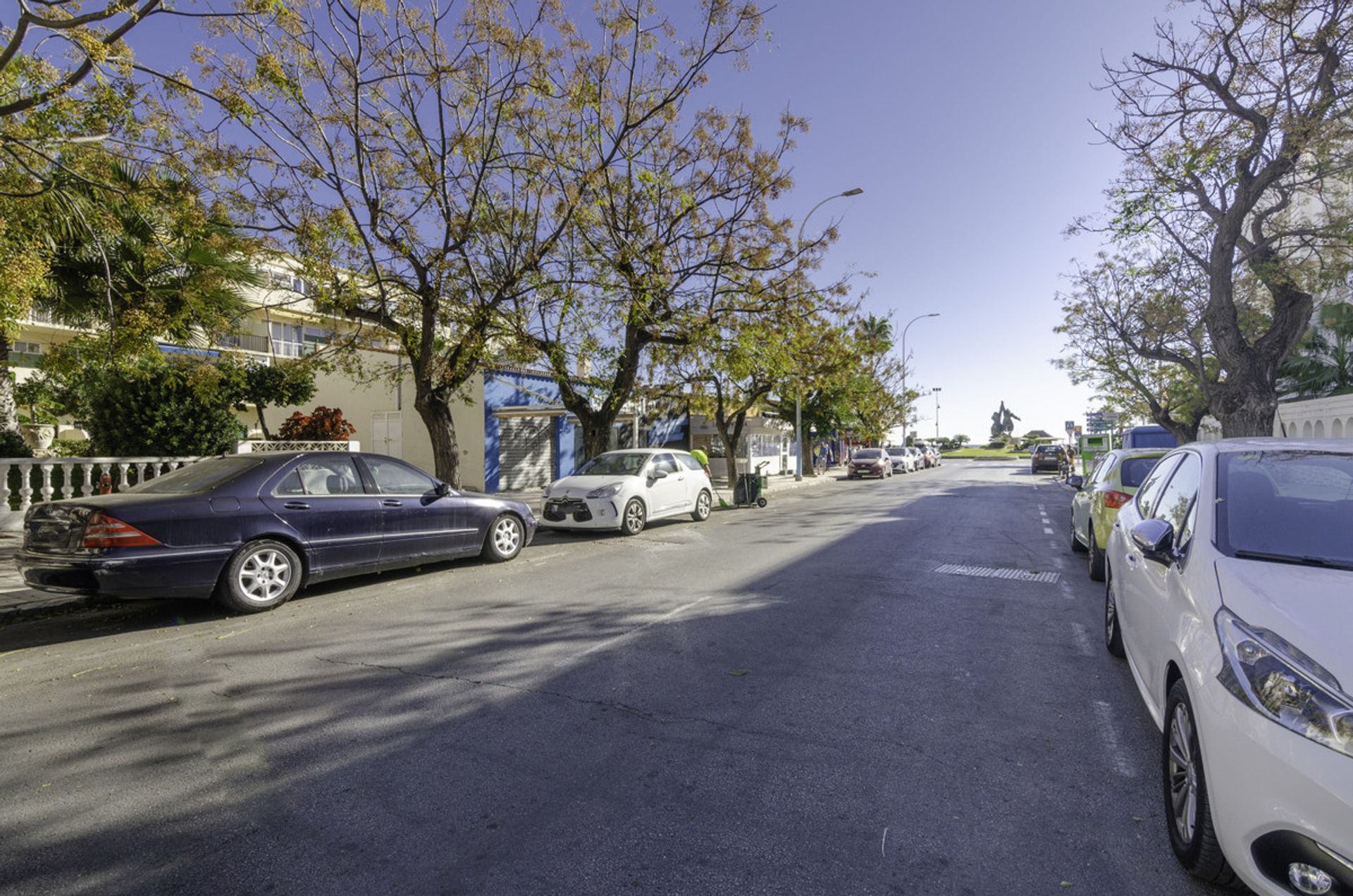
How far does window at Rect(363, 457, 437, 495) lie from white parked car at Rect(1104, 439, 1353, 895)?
22.7 feet

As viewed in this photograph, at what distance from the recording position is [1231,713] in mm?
2201

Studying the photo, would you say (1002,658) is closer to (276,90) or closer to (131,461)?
(276,90)

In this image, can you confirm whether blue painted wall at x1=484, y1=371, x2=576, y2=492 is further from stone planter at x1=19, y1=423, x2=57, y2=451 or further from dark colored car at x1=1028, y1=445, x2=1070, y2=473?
dark colored car at x1=1028, y1=445, x2=1070, y2=473

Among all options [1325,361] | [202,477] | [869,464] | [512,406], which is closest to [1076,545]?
[202,477]

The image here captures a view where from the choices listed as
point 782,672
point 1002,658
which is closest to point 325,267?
point 782,672

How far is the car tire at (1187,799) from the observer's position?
2.42m

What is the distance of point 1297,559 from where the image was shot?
2.75 metres

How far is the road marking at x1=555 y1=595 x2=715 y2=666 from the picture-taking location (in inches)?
199

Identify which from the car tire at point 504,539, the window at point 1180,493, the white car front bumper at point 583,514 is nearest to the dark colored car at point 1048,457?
the white car front bumper at point 583,514

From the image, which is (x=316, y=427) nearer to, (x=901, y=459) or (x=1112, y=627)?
(x=1112, y=627)

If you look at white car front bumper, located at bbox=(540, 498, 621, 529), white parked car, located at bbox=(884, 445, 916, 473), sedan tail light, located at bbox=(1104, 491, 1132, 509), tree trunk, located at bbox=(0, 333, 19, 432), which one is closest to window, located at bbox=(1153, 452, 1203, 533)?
sedan tail light, located at bbox=(1104, 491, 1132, 509)

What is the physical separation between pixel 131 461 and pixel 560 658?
33.0 feet

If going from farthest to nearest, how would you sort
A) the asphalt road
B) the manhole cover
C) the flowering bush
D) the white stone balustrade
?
the flowering bush < the white stone balustrade < the manhole cover < the asphalt road

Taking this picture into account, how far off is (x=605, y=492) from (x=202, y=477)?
6180mm
